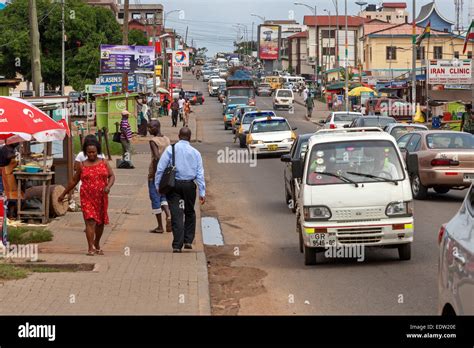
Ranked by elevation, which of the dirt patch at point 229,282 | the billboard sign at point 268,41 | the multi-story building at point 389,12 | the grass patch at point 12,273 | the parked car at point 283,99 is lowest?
the dirt patch at point 229,282

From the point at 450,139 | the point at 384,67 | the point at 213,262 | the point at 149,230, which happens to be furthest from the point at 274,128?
the point at 384,67

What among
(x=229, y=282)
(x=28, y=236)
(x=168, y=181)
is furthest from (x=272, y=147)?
(x=229, y=282)

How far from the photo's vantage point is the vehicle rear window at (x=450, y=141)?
21188 millimetres

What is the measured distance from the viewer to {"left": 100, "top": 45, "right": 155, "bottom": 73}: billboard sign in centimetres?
5553

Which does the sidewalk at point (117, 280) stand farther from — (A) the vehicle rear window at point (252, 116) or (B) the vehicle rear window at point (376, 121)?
(A) the vehicle rear window at point (252, 116)

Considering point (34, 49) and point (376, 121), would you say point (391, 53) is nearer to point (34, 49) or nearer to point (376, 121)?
point (376, 121)

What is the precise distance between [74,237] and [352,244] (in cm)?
514

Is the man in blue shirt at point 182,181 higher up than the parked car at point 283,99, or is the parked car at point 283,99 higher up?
the parked car at point 283,99

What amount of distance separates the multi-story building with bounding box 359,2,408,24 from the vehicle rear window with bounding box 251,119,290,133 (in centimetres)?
13598

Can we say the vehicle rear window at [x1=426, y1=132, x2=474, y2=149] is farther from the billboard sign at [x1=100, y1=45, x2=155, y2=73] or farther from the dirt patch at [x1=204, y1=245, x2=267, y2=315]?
the billboard sign at [x1=100, y1=45, x2=155, y2=73]

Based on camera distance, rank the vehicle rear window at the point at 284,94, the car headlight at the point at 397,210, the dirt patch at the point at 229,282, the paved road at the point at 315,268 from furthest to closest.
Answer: the vehicle rear window at the point at 284,94 → the car headlight at the point at 397,210 → the dirt patch at the point at 229,282 → the paved road at the point at 315,268

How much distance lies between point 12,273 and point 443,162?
1173 cm

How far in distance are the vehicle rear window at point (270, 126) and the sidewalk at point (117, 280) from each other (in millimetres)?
18494

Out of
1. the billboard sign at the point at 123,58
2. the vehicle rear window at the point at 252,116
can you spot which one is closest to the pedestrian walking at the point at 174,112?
the billboard sign at the point at 123,58
